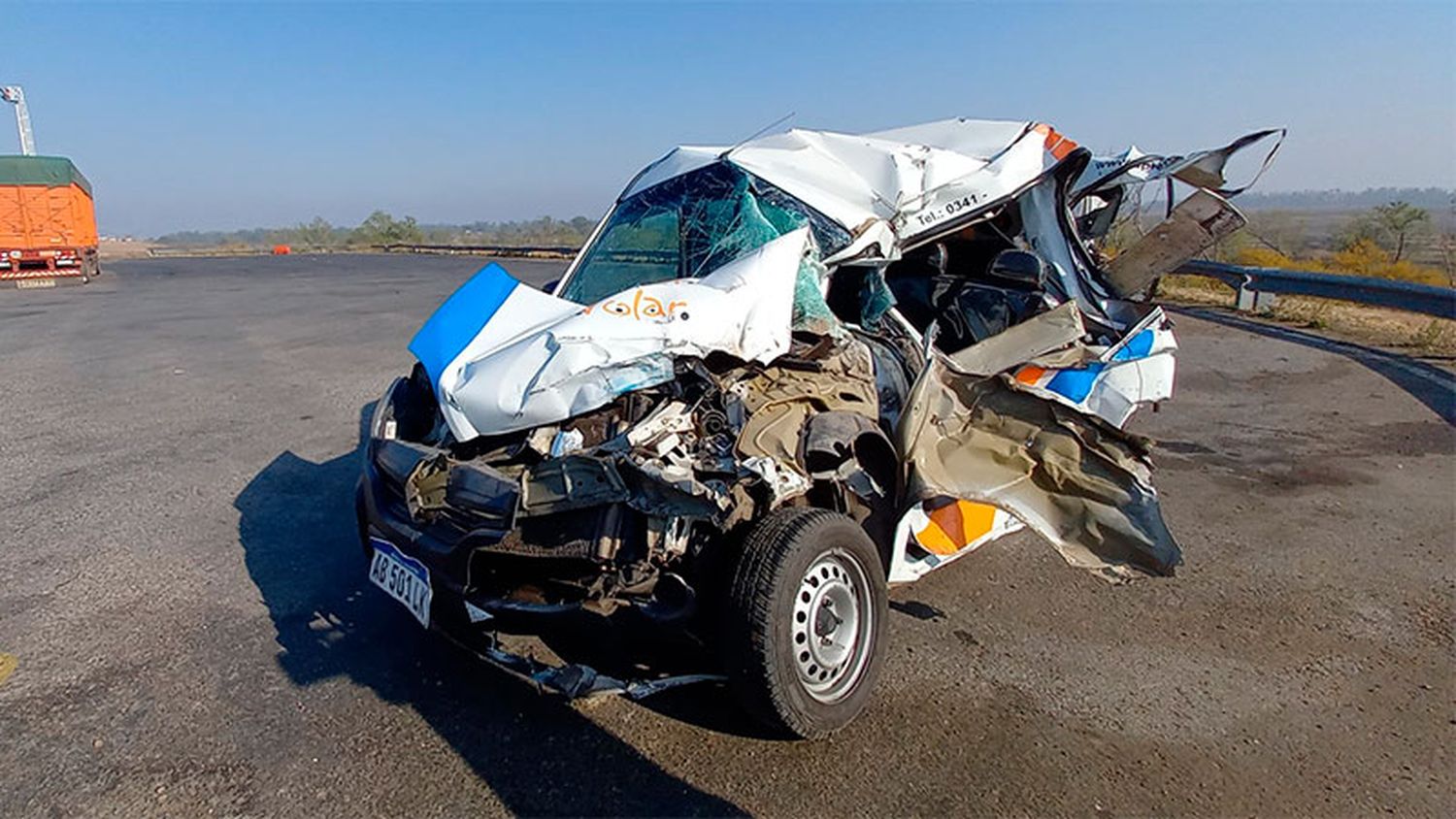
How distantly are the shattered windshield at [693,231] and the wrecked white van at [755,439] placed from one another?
2 cm

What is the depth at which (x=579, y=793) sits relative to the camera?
8.68 ft

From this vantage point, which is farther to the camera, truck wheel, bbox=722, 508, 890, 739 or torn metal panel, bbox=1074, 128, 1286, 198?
torn metal panel, bbox=1074, 128, 1286, 198

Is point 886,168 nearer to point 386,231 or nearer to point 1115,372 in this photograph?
point 1115,372

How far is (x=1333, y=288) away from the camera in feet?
33.3

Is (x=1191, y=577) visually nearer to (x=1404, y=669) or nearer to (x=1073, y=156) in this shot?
(x=1404, y=669)

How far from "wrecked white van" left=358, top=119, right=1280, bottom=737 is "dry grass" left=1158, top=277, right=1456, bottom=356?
298 inches

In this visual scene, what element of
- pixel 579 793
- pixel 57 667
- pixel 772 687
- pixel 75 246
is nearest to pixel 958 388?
pixel 772 687

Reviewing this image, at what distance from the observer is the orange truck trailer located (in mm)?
21953

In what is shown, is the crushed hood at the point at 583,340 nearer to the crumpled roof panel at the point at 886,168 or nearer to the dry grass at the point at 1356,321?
the crumpled roof panel at the point at 886,168

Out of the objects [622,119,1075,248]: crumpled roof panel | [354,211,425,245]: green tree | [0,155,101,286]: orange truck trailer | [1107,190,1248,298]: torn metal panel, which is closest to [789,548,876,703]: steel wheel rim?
[622,119,1075,248]: crumpled roof panel

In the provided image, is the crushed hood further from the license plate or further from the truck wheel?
the truck wheel

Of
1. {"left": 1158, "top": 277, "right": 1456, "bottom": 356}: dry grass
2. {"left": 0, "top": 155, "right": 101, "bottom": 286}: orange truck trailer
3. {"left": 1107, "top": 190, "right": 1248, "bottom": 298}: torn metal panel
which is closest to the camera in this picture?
{"left": 1107, "top": 190, "right": 1248, "bottom": 298}: torn metal panel

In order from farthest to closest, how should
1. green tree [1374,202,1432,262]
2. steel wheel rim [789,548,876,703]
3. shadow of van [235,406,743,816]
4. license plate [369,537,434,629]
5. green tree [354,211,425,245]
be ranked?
green tree [354,211,425,245]
green tree [1374,202,1432,262]
license plate [369,537,434,629]
steel wheel rim [789,548,876,703]
shadow of van [235,406,743,816]

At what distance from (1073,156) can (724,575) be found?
3679 mm
